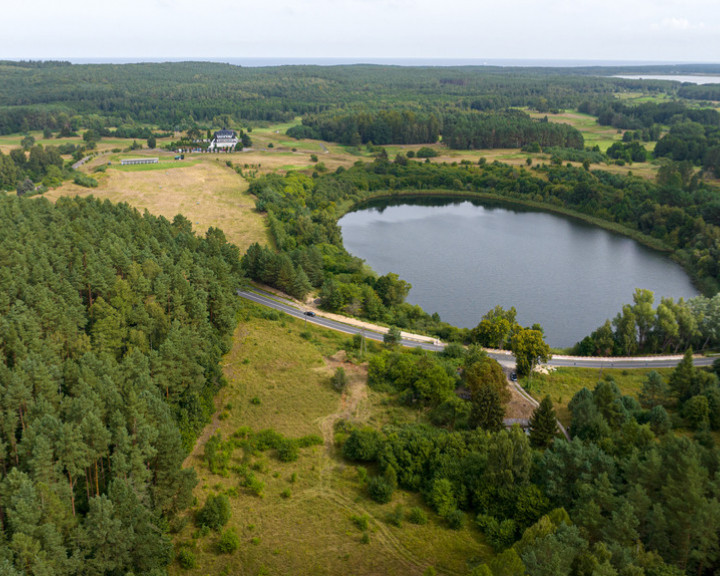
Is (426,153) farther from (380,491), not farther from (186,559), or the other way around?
(186,559)

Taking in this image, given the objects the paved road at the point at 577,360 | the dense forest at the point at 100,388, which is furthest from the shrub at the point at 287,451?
the paved road at the point at 577,360

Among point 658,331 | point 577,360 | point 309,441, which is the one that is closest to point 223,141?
point 577,360

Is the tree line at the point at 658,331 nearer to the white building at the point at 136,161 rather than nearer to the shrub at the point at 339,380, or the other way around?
the shrub at the point at 339,380

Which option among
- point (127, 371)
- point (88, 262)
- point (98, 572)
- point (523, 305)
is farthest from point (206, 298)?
point (523, 305)

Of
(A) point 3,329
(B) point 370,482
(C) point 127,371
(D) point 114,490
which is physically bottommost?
(B) point 370,482

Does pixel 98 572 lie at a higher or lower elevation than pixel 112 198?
lower

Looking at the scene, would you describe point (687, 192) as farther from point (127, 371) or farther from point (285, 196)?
point (127, 371)

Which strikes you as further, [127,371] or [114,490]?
[127,371]
